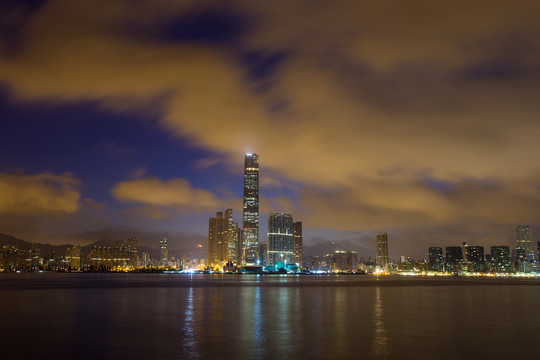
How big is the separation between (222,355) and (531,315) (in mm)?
36016

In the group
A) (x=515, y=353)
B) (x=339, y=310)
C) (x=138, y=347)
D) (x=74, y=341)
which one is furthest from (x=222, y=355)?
(x=339, y=310)

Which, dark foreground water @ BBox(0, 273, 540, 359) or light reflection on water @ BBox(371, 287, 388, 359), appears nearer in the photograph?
light reflection on water @ BBox(371, 287, 388, 359)

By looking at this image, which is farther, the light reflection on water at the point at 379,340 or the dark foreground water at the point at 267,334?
the dark foreground water at the point at 267,334

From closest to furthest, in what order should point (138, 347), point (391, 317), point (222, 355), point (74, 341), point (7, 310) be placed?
point (222, 355) < point (138, 347) < point (74, 341) < point (391, 317) < point (7, 310)

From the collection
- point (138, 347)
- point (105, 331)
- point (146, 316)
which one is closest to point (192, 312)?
point (146, 316)

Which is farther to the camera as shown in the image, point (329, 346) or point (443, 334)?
point (443, 334)

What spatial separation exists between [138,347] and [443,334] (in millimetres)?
20301

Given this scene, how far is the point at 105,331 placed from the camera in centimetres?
3250

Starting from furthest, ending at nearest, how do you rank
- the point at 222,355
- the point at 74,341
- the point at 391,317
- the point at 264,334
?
the point at 391,317 → the point at 264,334 → the point at 74,341 → the point at 222,355

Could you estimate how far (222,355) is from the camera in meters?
23.2

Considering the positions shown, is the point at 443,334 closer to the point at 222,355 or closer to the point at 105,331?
the point at 222,355

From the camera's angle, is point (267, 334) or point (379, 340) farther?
point (267, 334)

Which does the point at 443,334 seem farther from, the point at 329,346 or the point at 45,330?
the point at 45,330

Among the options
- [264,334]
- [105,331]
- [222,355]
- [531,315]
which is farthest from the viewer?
[531,315]
